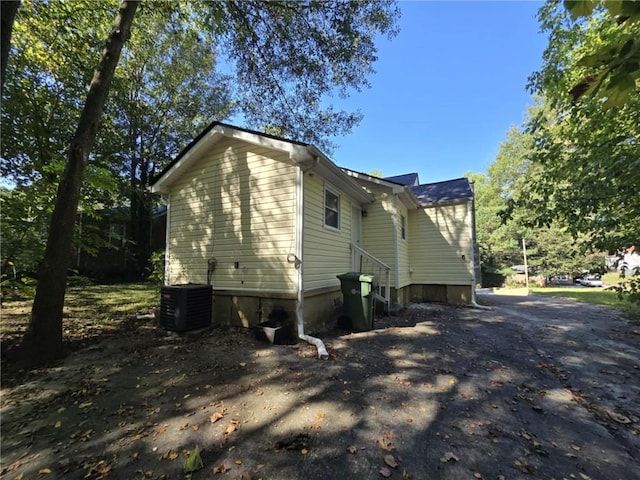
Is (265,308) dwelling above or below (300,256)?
below

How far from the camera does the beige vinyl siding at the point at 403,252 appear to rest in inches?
403

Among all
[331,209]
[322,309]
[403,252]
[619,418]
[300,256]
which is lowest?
[619,418]

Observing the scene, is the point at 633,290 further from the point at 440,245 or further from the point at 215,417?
the point at 215,417

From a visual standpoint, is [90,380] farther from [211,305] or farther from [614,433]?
[614,433]

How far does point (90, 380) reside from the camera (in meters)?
4.04

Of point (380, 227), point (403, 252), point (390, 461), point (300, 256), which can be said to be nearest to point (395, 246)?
point (380, 227)

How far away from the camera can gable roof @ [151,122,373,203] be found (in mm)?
6180

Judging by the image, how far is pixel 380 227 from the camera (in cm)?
1005

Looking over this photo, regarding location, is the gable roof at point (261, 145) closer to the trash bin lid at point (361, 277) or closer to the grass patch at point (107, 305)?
the trash bin lid at point (361, 277)

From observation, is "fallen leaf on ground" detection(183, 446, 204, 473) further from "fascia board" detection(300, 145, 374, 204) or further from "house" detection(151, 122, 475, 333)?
"fascia board" detection(300, 145, 374, 204)

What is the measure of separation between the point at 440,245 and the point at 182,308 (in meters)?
9.46

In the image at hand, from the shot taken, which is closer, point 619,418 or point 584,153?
point 619,418

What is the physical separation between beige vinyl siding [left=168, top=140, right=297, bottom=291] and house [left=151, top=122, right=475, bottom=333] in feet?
0.08

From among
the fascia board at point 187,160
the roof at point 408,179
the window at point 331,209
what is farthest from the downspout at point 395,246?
the fascia board at point 187,160
